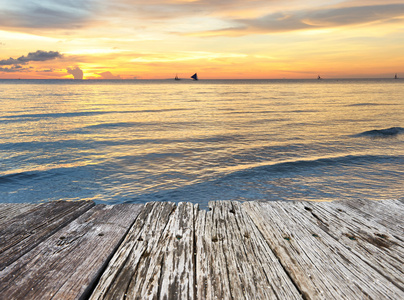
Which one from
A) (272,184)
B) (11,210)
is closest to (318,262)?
(11,210)

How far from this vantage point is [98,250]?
2.33 metres

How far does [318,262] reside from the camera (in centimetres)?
220

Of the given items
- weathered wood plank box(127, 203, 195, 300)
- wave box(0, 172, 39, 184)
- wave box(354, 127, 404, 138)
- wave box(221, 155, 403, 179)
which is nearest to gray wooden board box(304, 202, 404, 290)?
weathered wood plank box(127, 203, 195, 300)

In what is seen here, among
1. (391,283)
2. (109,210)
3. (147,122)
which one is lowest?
(147,122)

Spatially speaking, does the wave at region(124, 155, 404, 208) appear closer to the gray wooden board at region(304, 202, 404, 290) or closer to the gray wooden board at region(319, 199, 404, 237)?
the gray wooden board at region(319, 199, 404, 237)

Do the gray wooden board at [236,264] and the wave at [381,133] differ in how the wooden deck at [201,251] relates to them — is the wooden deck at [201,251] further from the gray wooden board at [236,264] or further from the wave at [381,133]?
the wave at [381,133]

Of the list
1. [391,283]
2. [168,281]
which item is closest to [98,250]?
[168,281]

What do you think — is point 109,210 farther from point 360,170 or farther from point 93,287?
point 360,170

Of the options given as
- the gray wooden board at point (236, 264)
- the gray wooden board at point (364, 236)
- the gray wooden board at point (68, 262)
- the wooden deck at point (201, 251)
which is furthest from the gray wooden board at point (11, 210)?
the gray wooden board at point (364, 236)

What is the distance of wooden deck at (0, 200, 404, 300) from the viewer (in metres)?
1.88

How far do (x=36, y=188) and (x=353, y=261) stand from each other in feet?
32.9

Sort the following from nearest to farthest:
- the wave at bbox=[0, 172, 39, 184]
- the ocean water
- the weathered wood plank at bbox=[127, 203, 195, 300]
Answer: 1. the weathered wood plank at bbox=[127, 203, 195, 300]
2. the ocean water
3. the wave at bbox=[0, 172, 39, 184]

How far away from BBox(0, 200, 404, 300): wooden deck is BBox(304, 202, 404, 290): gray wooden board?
0.01m

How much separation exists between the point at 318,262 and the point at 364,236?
30.0 inches
